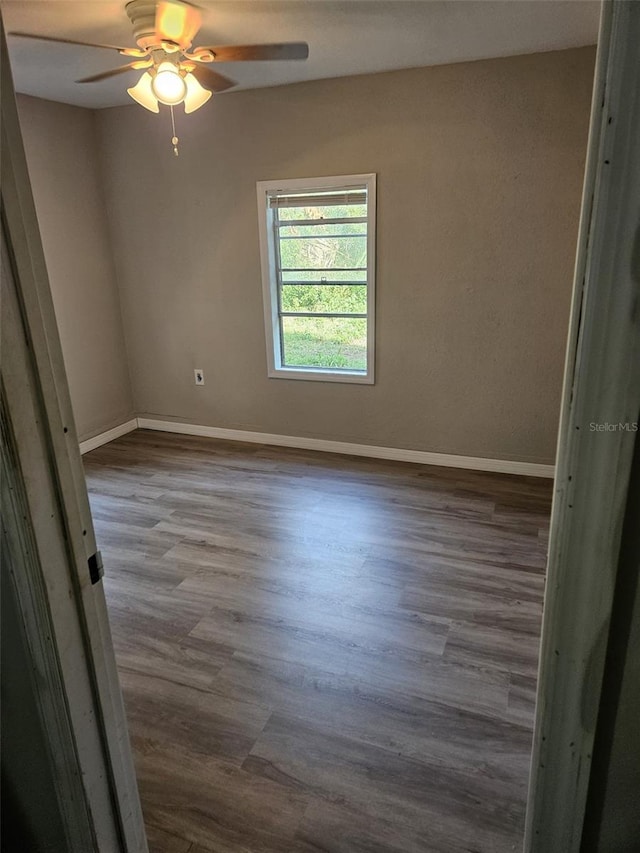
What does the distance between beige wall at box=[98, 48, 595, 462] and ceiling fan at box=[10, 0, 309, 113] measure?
128 centimetres

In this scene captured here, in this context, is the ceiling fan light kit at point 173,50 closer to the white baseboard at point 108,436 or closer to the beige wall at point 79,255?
the beige wall at point 79,255

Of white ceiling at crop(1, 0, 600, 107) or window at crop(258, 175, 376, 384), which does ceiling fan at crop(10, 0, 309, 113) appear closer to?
white ceiling at crop(1, 0, 600, 107)

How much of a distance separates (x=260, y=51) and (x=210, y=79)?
37 centimetres

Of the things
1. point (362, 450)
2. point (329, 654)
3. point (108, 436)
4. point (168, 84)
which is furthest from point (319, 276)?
point (329, 654)

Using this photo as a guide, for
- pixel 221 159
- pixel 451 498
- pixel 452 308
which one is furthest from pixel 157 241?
pixel 451 498

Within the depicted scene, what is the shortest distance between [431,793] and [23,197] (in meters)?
1.84

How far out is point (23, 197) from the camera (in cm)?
85

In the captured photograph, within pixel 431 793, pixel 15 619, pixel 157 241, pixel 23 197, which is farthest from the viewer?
pixel 157 241

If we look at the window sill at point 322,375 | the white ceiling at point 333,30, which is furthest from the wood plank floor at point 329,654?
the white ceiling at point 333,30

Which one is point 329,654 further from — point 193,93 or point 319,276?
point 319,276

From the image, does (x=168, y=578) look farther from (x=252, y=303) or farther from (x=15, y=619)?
(x=252, y=303)

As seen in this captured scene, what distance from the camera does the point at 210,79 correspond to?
2574 millimetres

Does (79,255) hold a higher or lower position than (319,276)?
higher

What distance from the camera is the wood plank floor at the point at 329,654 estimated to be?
1.62 m
